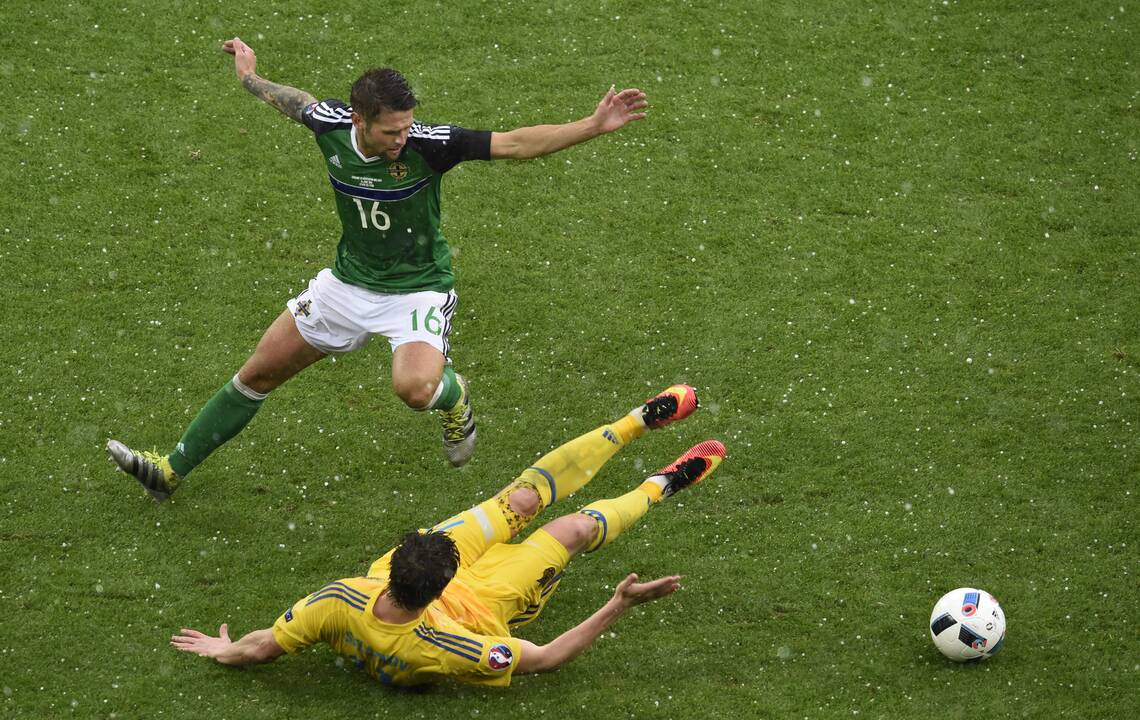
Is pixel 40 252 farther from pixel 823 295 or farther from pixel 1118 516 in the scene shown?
pixel 1118 516

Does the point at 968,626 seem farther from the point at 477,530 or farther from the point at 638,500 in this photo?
the point at 477,530

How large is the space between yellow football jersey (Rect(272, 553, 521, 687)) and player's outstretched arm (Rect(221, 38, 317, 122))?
2.77 metres

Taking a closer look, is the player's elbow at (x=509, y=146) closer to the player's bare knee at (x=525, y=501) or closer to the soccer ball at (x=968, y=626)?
the player's bare knee at (x=525, y=501)

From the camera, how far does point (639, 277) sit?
32.6 feet

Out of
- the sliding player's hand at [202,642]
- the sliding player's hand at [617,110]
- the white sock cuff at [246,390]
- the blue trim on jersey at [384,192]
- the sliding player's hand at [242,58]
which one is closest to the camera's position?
the sliding player's hand at [617,110]

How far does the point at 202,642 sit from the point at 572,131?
3329 millimetres

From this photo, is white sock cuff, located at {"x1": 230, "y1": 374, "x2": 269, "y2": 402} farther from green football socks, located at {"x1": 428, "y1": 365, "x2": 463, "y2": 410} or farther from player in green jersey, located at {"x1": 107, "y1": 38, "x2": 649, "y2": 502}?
green football socks, located at {"x1": 428, "y1": 365, "x2": 463, "y2": 410}

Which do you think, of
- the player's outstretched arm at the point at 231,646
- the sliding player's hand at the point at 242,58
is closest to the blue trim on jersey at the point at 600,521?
the player's outstretched arm at the point at 231,646

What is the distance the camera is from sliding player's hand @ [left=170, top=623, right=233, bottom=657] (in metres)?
7.00

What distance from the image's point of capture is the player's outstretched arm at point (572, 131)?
692 cm

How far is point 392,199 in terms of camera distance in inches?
292

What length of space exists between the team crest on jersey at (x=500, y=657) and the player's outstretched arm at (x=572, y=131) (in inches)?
100

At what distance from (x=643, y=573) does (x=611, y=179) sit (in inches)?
154

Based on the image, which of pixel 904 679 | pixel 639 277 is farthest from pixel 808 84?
pixel 904 679
